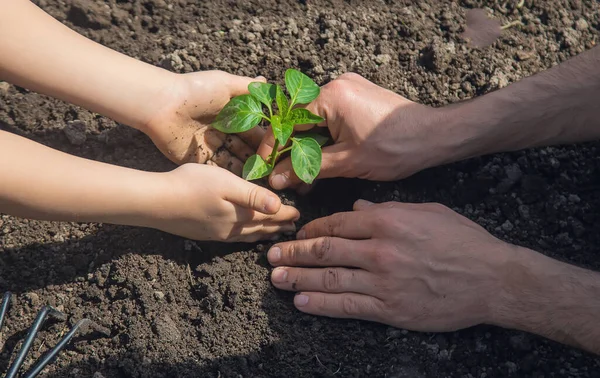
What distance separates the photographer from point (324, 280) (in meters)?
2.18

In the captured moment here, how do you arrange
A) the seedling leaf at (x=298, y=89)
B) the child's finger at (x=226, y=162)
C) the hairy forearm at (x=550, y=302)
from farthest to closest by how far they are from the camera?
the child's finger at (x=226, y=162) < the seedling leaf at (x=298, y=89) < the hairy forearm at (x=550, y=302)

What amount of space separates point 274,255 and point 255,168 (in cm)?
34

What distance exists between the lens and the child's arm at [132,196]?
1.95 m

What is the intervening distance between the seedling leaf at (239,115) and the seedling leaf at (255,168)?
134mm

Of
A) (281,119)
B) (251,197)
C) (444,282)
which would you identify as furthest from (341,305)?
(281,119)

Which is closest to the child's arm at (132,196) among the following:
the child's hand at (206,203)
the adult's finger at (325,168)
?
the child's hand at (206,203)

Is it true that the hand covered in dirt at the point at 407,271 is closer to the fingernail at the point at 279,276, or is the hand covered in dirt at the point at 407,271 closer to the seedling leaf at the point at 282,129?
the fingernail at the point at 279,276

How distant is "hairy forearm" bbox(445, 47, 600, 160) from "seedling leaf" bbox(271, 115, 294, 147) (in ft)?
2.11

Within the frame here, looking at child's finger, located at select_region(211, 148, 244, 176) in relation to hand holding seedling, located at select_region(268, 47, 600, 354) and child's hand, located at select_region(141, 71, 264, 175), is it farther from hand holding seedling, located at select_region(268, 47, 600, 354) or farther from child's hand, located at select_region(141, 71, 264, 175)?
hand holding seedling, located at select_region(268, 47, 600, 354)

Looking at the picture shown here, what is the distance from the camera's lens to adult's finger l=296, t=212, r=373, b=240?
86.3 inches

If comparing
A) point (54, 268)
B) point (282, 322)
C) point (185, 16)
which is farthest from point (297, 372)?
point (185, 16)

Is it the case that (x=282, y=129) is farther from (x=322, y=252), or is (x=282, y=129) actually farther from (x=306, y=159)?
(x=322, y=252)

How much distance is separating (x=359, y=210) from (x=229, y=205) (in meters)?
0.50

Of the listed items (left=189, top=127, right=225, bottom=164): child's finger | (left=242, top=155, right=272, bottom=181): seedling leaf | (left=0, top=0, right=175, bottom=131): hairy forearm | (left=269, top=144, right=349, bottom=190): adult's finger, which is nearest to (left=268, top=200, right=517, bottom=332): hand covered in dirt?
(left=269, top=144, right=349, bottom=190): adult's finger
